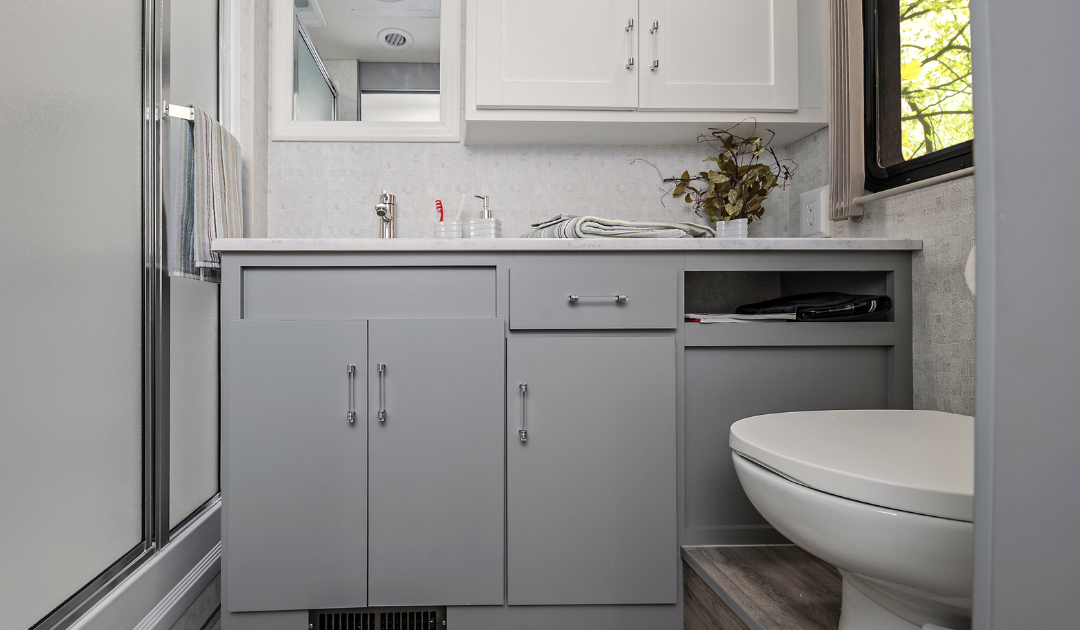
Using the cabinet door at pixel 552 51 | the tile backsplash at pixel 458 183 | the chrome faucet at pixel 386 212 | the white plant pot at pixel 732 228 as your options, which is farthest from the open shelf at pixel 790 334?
the chrome faucet at pixel 386 212

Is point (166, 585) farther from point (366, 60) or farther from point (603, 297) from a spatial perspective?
point (366, 60)

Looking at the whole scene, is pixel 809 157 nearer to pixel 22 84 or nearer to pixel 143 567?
pixel 22 84

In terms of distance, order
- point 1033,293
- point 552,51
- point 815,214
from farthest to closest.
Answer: point 815,214 < point 552,51 < point 1033,293

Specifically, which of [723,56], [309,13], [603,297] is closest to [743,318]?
[603,297]

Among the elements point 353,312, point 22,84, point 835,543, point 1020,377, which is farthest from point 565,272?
point 22,84

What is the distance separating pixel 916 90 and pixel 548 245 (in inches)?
41.0

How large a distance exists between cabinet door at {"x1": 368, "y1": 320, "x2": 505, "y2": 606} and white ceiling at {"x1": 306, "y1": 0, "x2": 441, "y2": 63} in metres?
1.07

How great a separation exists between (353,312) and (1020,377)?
3.75 feet

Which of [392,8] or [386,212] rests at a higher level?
[392,8]

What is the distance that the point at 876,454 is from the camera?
697 mm

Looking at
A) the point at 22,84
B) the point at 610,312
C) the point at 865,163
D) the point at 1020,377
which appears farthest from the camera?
the point at 865,163

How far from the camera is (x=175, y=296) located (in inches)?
Result: 51.1

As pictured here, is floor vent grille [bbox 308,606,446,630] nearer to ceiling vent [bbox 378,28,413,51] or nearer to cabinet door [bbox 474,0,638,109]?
cabinet door [bbox 474,0,638,109]

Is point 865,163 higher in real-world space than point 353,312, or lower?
higher
